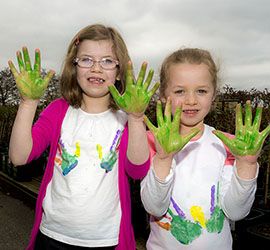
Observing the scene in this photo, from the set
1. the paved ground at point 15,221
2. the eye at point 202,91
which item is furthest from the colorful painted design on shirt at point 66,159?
the paved ground at point 15,221

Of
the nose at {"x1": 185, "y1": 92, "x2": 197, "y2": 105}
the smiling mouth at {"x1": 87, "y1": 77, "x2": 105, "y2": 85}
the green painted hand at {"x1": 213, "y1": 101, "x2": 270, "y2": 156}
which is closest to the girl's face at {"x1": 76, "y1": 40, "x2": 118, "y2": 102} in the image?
the smiling mouth at {"x1": 87, "y1": 77, "x2": 105, "y2": 85}

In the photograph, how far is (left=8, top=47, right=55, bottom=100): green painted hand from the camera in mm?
1670

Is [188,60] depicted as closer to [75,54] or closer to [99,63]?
[99,63]

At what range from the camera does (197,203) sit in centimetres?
167

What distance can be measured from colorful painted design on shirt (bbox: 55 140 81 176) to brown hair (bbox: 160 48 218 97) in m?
0.54

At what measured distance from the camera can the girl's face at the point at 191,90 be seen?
5.74ft

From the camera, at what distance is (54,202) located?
5.75 ft

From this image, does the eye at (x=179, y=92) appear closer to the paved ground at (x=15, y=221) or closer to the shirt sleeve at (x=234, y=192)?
the shirt sleeve at (x=234, y=192)

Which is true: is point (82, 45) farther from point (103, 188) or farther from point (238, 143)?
point (238, 143)

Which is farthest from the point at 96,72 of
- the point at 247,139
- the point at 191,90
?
the point at 247,139

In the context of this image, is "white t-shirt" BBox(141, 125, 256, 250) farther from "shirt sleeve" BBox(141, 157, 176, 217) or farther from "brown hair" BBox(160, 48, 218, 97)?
"brown hair" BBox(160, 48, 218, 97)

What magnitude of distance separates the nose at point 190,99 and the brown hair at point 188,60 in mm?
164

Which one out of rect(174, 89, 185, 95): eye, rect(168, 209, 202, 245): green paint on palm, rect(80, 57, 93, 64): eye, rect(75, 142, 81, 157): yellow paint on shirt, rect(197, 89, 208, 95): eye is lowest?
rect(168, 209, 202, 245): green paint on palm


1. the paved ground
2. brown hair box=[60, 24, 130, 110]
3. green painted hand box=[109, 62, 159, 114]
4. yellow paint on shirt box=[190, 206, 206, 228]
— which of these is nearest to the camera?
green painted hand box=[109, 62, 159, 114]
